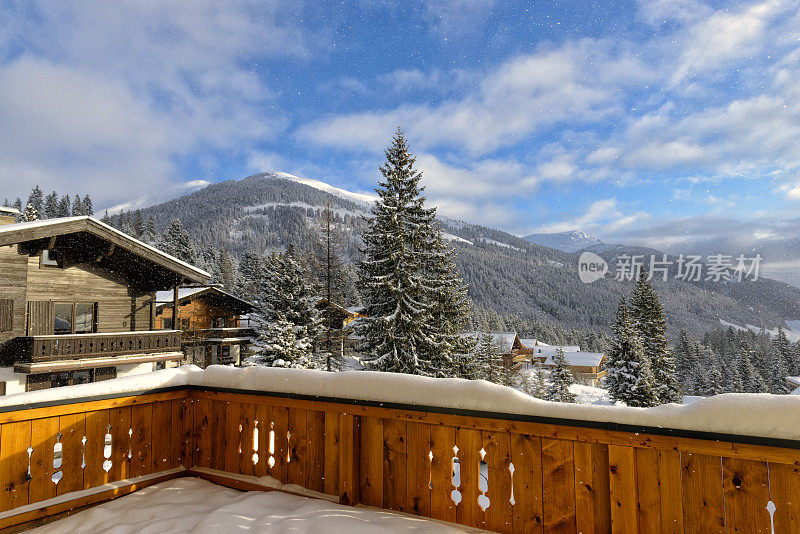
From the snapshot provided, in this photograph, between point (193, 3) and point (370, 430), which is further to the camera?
point (193, 3)

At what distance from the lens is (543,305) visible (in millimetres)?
144000

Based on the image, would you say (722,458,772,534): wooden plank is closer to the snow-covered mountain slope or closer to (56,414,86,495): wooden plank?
(56,414,86,495): wooden plank

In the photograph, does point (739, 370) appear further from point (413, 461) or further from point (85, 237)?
point (85, 237)

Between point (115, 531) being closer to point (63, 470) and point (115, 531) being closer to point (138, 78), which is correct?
point (63, 470)

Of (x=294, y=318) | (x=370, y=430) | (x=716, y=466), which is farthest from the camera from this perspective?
(x=294, y=318)

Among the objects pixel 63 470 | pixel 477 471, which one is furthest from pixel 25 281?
pixel 477 471

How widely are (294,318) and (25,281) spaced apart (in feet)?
45.9

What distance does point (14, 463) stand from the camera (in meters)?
3.32

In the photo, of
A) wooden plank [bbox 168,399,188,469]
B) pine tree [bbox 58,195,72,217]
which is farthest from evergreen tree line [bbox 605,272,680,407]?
pine tree [bbox 58,195,72,217]

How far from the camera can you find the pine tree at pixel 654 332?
30.4 metres

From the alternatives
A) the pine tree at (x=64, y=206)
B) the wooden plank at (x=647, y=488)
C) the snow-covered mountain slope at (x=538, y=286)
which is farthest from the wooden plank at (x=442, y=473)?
the pine tree at (x=64, y=206)

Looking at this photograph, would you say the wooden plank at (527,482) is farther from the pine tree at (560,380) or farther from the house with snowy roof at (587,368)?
the house with snowy roof at (587,368)

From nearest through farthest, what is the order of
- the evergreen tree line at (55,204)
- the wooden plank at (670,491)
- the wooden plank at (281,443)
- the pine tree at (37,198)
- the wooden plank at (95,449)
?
the wooden plank at (670,491), the wooden plank at (95,449), the wooden plank at (281,443), the evergreen tree line at (55,204), the pine tree at (37,198)

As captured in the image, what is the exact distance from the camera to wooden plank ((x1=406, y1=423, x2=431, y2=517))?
3.19m
